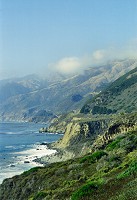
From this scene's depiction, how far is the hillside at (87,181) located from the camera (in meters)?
24.9

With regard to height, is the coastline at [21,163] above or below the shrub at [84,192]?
below

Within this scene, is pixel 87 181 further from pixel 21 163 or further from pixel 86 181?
pixel 21 163

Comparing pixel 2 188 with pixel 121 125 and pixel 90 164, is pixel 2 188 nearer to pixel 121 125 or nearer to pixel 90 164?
pixel 90 164

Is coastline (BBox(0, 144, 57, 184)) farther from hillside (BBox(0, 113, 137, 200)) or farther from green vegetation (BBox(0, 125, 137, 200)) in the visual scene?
hillside (BBox(0, 113, 137, 200))

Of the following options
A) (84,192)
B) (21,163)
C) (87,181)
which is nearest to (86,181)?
(87,181)

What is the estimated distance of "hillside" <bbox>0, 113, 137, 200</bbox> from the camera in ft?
81.7

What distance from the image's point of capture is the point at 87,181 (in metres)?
34.9

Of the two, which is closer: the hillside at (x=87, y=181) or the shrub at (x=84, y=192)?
the hillside at (x=87, y=181)

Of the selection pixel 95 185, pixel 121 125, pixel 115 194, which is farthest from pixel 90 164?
pixel 121 125

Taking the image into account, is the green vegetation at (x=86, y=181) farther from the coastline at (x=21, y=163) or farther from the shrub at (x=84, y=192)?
the coastline at (x=21, y=163)

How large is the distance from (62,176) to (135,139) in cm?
1638

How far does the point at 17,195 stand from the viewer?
48625mm

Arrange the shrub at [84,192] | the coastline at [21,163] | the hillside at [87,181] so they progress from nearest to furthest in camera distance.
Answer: the hillside at [87,181] → the shrub at [84,192] → the coastline at [21,163]

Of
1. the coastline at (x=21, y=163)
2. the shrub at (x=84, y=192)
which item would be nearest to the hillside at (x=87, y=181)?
the shrub at (x=84, y=192)
